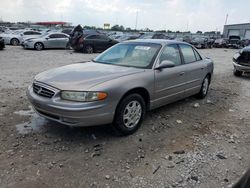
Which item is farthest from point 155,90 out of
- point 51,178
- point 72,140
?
point 51,178

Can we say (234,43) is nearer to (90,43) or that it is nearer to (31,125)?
(90,43)

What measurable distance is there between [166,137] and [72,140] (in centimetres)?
154

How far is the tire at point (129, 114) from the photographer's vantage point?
3.89 meters

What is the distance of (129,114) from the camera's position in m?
4.07

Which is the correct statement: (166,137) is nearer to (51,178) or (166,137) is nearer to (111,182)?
(111,182)

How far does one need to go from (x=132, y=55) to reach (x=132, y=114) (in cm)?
133

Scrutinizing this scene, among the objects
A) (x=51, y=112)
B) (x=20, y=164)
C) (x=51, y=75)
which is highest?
(x=51, y=75)

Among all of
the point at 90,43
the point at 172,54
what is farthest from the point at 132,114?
the point at 90,43

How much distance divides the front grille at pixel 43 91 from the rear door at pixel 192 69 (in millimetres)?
2943

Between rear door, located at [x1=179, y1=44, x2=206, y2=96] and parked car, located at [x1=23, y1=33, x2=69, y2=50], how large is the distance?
1462cm

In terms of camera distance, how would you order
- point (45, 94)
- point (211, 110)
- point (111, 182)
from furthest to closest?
1. point (211, 110)
2. point (45, 94)
3. point (111, 182)

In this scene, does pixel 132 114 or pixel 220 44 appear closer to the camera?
pixel 132 114

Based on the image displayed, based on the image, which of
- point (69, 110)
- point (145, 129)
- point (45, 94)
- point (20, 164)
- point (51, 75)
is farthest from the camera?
point (145, 129)

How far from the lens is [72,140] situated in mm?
3920
